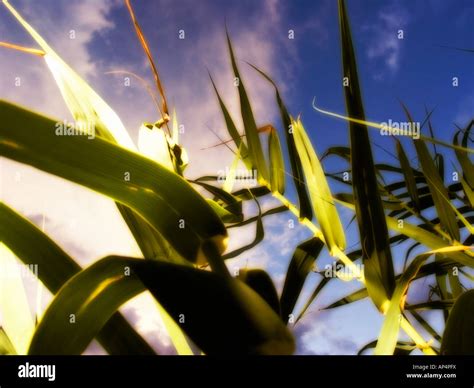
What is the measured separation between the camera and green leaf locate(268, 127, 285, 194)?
1.66 ft

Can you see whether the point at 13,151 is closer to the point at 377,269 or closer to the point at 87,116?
the point at 87,116

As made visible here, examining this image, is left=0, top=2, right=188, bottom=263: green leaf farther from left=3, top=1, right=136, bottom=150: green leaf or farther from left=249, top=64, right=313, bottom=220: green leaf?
left=249, top=64, right=313, bottom=220: green leaf

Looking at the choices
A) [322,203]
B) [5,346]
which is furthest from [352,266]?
[5,346]

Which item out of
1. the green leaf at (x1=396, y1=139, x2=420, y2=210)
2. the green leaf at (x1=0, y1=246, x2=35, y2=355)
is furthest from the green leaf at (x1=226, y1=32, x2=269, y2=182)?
the green leaf at (x1=0, y1=246, x2=35, y2=355)

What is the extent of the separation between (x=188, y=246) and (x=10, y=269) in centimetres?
16

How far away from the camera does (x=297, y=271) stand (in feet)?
1.45

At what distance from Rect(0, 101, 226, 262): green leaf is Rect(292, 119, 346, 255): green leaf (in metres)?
0.17

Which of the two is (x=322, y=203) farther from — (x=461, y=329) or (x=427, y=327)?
(x=427, y=327)

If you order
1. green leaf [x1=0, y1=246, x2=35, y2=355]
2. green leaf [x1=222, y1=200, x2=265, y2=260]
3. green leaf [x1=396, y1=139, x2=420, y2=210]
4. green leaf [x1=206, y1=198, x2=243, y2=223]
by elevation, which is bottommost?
green leaf [x1=0, y1=246, x2=35, y2=355]

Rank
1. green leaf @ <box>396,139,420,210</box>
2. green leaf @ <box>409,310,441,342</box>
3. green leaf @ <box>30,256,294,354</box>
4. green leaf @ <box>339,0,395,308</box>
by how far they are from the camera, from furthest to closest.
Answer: green leaf @ <box>409,310,441,342</box>
green leaf @ <box>396,139,420,210</box>
green leaf @ <box>339,0,395,308</box>
green leaf @ <box>30,256,294,354</box>

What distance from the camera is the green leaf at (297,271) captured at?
1.39ft

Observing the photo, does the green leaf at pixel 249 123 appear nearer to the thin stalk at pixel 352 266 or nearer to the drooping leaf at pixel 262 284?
the thin stalk at pixel 352 266

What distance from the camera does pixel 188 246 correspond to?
24 centimetres

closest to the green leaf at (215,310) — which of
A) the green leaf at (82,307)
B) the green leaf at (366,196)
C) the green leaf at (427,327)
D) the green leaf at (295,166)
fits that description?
the green leaf at (82,307)
